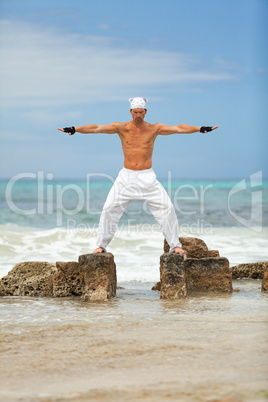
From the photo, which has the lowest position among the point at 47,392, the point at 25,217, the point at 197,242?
the point at 47,392

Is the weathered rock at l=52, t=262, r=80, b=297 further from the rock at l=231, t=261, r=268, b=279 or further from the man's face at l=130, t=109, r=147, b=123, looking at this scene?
the rock at l=231, t=261, r=268, b=279

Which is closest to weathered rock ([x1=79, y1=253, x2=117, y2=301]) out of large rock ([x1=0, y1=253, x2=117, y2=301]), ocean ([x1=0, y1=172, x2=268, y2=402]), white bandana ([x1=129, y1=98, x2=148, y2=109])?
large rock ([x1=0, y1=253, x2=117, y2=301])

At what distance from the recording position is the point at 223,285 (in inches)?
272

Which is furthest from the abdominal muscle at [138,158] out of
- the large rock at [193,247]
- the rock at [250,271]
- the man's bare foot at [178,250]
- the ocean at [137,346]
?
the rock at [250,271]

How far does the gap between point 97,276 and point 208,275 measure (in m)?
1.48

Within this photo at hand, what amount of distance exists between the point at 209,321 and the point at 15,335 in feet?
5.70

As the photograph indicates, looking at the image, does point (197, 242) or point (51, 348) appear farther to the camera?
point (197, 242)

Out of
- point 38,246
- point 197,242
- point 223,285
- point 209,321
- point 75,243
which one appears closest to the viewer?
point 209,321

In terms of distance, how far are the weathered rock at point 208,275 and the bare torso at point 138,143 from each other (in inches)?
55.3

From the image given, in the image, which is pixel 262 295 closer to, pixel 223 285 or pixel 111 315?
pixel 223 285

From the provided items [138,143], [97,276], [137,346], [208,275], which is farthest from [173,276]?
[137,346]

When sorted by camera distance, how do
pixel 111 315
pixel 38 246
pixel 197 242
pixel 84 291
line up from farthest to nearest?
pixel 38 246 < pixel 197 242 < pixel 84 291 < pixel 111 315

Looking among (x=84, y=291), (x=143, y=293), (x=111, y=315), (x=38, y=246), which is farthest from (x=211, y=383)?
(x=38, y=246)

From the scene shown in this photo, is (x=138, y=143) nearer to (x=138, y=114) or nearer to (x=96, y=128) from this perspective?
(x=138, y=114)
